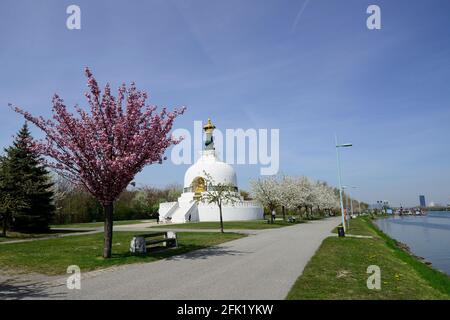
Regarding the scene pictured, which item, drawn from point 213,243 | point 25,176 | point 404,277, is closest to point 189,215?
point 25,176

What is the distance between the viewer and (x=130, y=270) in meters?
10.9

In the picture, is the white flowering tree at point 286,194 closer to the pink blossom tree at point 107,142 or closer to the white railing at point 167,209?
the white railing at point 167,209

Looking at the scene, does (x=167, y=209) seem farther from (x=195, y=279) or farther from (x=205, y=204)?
(x=195, y=279)

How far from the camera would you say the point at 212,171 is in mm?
53656

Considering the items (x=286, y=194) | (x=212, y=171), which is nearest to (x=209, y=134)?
(x=212, y=171)

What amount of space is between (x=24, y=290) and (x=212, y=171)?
4526 cm

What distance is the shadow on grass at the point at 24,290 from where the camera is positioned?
25.7 ft

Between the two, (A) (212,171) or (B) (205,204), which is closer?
(B) (205,204)

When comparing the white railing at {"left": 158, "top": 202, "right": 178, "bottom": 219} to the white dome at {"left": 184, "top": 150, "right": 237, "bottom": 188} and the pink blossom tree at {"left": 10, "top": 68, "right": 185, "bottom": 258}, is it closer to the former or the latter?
Answer: the white dome at {"left": 184, "top": 150, "right": 237, "bottom": 188}

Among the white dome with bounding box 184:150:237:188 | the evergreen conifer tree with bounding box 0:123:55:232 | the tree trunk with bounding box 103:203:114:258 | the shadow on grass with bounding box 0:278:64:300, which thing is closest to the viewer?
the shadow on grass with bounding box 0:278:64:300

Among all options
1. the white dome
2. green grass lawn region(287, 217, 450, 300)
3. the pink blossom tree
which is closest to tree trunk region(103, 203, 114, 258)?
the pink blossom tree

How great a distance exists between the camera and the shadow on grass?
7.82 meters

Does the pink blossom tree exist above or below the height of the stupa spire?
below
